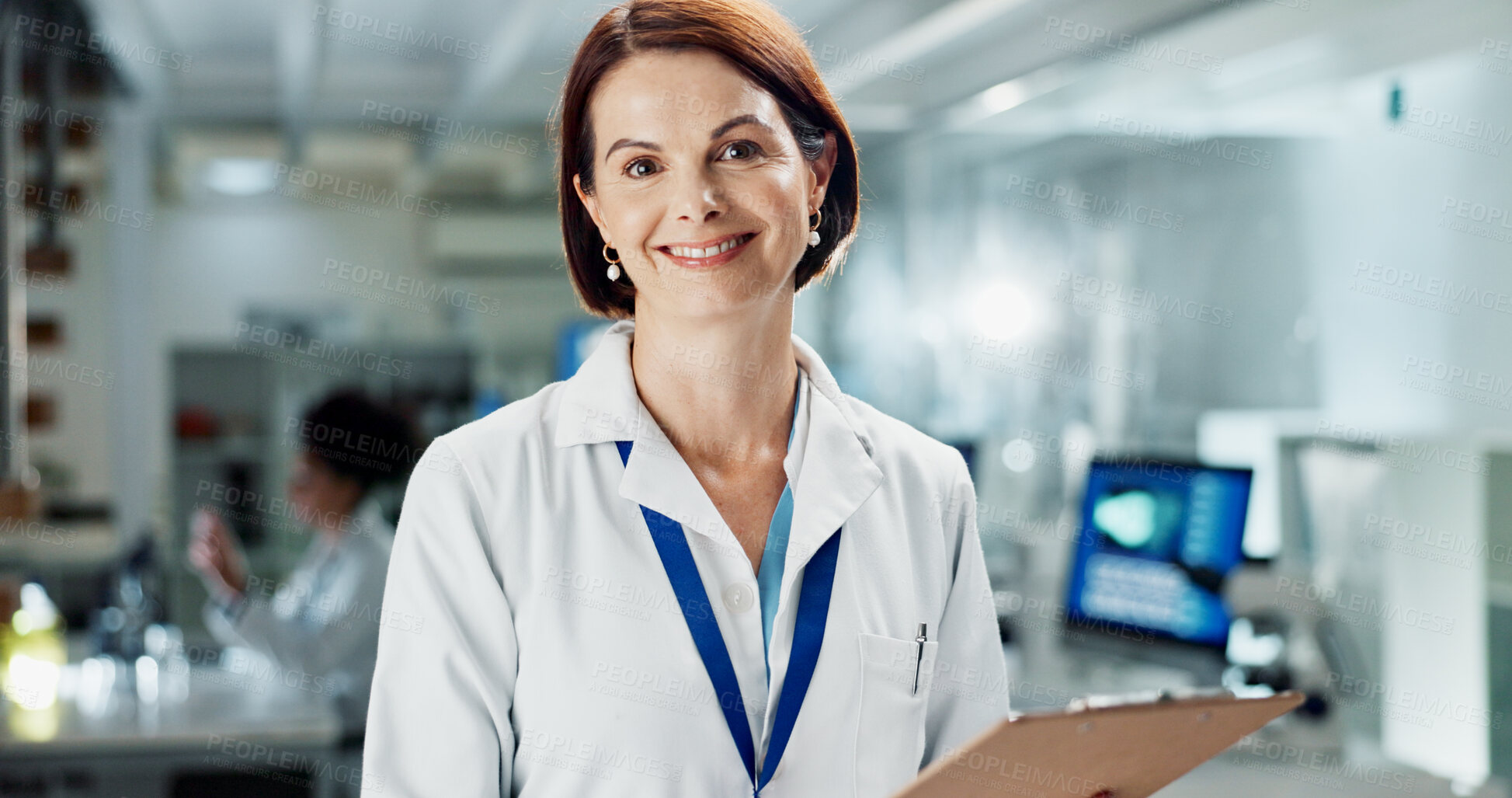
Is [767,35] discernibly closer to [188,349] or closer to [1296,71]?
[1296,71]

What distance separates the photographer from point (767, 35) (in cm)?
138

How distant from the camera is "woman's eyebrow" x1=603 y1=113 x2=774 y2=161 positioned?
1.33 m

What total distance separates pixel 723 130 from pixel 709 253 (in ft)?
0.44

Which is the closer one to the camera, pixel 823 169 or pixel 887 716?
pixel 887 716

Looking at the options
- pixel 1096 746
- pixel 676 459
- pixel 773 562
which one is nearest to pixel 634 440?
pixel 676 459

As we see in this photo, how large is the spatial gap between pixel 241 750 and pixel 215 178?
5.39m

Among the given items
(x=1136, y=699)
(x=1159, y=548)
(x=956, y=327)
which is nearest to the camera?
(x=1136, y=699)

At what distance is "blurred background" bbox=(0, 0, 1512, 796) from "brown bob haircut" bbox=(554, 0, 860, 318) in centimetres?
84

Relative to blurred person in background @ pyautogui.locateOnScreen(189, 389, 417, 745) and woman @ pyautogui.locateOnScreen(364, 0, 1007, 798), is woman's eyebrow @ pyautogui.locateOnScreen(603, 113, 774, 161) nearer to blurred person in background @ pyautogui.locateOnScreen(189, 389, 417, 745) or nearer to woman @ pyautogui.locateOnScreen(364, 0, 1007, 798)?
woman @ pyautogui.locateOnScreen(364, 0, 1007, 798)

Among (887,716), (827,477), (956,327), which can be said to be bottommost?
(887,716)

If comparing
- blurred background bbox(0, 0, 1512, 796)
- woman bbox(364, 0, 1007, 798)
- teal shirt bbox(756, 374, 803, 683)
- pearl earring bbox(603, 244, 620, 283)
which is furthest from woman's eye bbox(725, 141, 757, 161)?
blurred background bbox(0, 0, 1512, 796)

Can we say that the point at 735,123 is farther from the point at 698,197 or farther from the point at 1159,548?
the point at 1159,548

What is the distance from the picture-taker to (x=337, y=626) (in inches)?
154

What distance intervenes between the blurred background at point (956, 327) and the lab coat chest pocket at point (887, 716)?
0.69 meters
